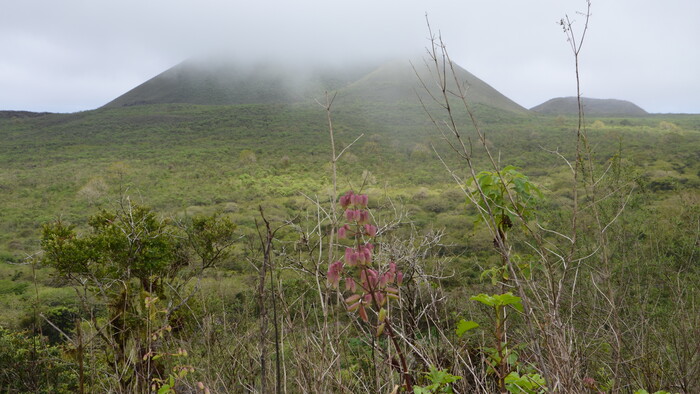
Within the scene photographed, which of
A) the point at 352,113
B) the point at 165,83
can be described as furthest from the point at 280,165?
the point at 165,83

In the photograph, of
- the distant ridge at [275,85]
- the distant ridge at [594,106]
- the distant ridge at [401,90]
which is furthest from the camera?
the distant ridge at [594,106]

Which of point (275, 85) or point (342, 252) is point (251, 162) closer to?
point (342, 252)

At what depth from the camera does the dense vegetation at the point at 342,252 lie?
4.56 ft

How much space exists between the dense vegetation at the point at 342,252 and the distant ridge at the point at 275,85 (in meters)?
8.33

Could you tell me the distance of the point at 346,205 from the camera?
1270 millimetres

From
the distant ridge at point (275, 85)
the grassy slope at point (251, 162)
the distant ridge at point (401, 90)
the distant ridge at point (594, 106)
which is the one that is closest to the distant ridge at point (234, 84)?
the distant ridge at point (275, 85)

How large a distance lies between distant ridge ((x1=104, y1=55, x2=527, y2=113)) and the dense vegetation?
8.33 m

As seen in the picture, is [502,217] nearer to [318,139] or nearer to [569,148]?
[569,148]

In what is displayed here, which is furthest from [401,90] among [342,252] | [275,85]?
[342,252]

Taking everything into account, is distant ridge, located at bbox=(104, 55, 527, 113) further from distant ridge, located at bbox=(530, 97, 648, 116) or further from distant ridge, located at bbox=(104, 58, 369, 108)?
distant ridge, located at bbox=(530, 97, 648, 116)

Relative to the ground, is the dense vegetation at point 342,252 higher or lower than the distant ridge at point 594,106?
lower

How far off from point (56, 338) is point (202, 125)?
45197 millimetres

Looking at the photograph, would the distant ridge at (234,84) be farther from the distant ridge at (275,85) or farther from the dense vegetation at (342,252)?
the dense vegetation at (342,252)

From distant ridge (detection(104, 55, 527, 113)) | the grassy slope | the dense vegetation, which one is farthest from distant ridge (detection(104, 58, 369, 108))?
the grassy slope
